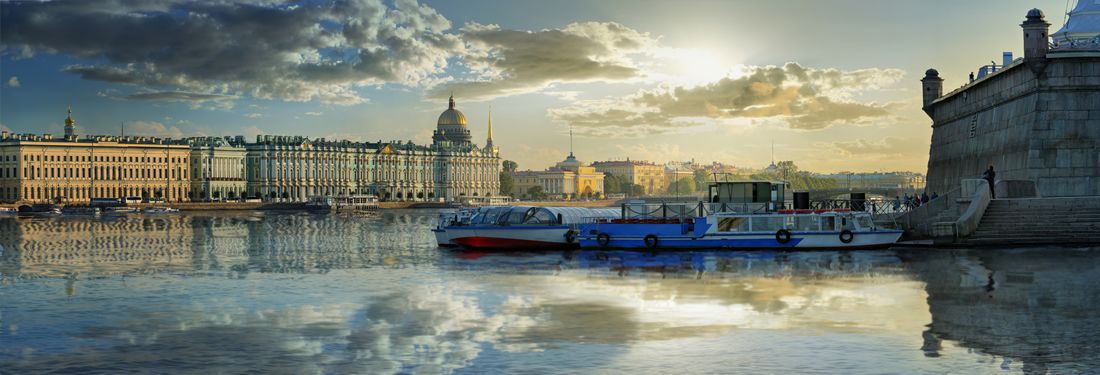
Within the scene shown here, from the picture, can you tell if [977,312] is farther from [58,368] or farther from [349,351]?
[58,368]

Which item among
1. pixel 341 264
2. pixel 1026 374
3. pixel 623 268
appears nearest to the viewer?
pixel 1026 374

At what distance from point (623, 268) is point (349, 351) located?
62.1 feet

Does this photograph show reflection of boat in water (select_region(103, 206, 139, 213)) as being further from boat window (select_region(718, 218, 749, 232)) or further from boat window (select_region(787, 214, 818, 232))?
boat window (select_region(787, 214, 818, 232))

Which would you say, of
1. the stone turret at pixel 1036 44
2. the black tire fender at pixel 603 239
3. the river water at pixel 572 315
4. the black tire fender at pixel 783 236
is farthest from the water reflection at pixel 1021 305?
the black tire fender at pixel 603 239

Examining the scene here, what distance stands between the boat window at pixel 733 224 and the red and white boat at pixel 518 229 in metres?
6.91

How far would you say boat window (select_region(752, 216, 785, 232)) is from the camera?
4712 centimetres

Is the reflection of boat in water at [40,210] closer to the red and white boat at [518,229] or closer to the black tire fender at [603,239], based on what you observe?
the red and white boat at [518,229]

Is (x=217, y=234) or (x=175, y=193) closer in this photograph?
(x=217, y=234)

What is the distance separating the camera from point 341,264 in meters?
45.2

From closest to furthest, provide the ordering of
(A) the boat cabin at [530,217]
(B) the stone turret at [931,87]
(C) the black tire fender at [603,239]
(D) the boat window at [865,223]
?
(D) the boat window at [865,223] → (C) the black tire fender at [603,239] → (A) the boat cabin at [530,217] → (B) the stone turret at [931,87]

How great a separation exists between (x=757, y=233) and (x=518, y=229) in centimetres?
1077

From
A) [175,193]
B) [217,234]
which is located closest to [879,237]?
[217,234]

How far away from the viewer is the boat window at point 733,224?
47.4m

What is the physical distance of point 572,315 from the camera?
85.0ft
